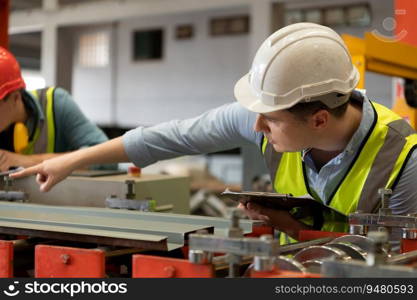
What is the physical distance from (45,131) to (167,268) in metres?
1.46

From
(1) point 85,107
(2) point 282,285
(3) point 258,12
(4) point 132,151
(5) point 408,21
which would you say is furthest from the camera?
(1) point 85,107

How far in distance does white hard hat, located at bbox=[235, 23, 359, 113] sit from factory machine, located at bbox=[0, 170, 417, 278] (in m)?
0.24

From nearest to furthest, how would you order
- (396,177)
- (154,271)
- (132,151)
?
1. (154,271)
2. (396,177)
3. (132,151)

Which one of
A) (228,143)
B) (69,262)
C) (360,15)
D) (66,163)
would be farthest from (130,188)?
(360,15)

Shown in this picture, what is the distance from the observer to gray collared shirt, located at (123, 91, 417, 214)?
1.33 metres

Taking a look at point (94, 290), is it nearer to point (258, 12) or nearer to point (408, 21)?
point (408, 21)

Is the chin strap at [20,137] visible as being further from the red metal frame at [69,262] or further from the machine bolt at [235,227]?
the machine bolt at [235,227]

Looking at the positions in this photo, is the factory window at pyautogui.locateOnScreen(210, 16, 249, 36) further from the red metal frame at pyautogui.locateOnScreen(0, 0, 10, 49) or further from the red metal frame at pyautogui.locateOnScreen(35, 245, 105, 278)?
the red metal frame at pyautogui.locateOnScreen(35, 245, 105, 278)

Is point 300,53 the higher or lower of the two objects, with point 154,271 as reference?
higher

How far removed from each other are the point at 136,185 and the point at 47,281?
2.94 feet

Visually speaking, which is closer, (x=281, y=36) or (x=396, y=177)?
(x=281, y=36)

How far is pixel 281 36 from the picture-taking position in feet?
4.01

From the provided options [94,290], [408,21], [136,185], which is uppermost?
[408,21]

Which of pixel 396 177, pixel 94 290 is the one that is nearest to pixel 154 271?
pixel 94 290
